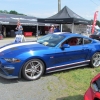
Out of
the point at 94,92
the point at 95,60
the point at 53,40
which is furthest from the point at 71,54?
the point at 94,92

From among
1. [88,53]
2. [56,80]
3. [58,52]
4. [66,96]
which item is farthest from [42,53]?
[88,53]

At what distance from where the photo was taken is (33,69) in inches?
194

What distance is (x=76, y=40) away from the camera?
6.02 metres

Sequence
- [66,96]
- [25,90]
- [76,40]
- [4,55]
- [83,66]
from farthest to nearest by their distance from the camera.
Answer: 1. [83,66]
2. [76,40]
3. [4,55]
4. [25,90]
5. [66,96]

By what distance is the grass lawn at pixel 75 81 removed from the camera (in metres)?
4.01

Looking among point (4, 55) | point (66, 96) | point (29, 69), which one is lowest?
point (66, 96)

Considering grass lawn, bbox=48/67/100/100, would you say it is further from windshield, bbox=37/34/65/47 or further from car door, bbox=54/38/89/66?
windshield, bbox=37/34/65/47

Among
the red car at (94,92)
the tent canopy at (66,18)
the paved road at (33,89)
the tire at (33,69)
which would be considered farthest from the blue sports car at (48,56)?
the tent canopy at (66,18)

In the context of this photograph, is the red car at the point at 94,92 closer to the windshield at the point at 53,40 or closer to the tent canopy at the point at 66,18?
the windshield at the point at 53,40

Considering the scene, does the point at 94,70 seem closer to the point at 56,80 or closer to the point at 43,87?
the point at 56,80

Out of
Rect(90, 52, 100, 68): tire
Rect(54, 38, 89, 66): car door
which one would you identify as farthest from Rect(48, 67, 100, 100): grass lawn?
Rect(54, 38, 89, 66): car door

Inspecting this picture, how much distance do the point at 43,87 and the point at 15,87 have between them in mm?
709

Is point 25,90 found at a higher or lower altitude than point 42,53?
lower

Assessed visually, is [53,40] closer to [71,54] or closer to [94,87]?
[71,54]
